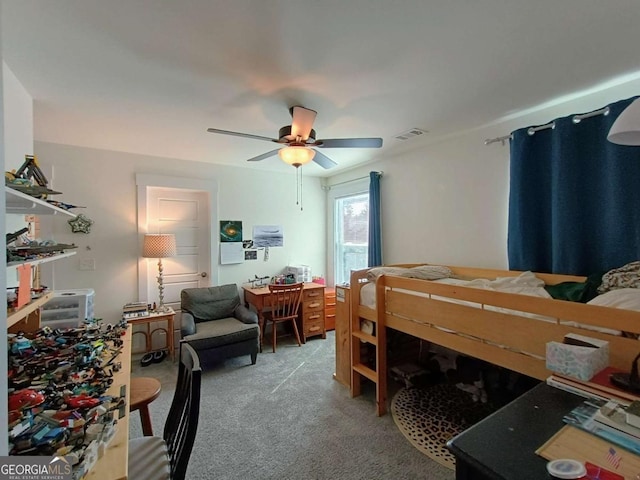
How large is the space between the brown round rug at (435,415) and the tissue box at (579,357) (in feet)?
3.57

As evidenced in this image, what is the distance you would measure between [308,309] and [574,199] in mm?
3047

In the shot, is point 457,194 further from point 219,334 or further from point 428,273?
point 219,334

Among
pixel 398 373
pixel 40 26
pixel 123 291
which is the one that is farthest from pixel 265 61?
pixel 123 291

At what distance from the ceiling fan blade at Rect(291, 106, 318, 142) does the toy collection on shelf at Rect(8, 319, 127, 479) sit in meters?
1.85

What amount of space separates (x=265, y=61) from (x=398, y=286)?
71.0 inches

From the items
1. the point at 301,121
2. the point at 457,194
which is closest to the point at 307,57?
the point at 301,121

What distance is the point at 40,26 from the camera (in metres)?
1.47

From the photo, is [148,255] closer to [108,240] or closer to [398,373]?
[108,240]

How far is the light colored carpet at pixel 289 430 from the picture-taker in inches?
72.3

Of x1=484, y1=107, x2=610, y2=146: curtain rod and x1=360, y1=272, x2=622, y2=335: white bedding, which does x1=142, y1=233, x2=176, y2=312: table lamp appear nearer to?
x1=360, y1=272, x2=622, y2=335: white bedding

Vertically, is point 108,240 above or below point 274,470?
above

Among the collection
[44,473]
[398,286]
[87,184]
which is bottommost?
[44,473]

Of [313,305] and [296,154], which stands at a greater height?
[296,154]

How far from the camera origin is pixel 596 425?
90 cm
